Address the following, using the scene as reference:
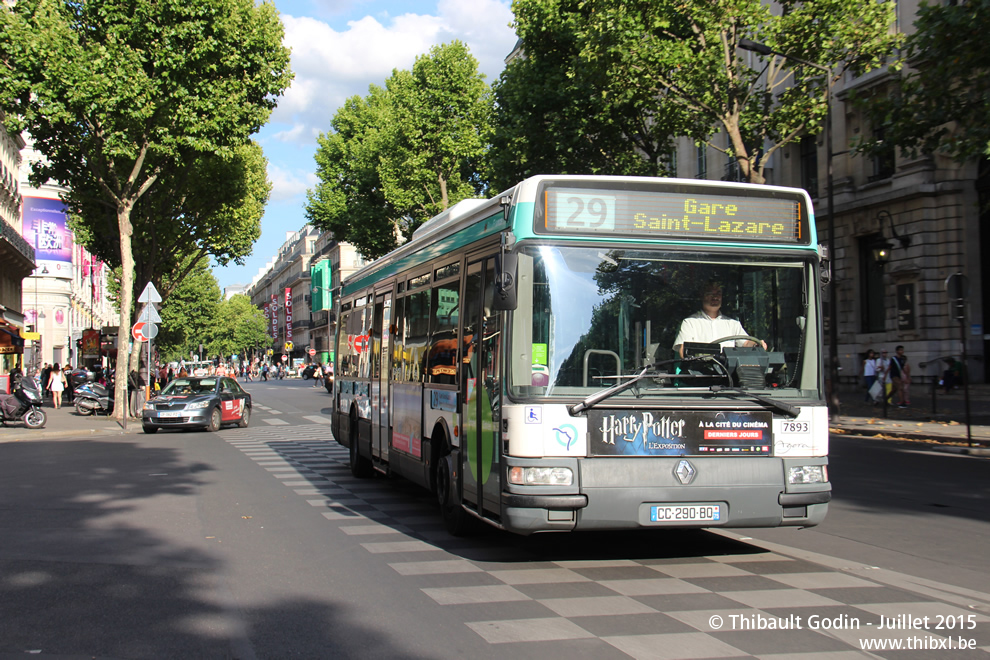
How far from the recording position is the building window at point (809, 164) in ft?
123

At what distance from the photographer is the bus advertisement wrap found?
7133 millimetres

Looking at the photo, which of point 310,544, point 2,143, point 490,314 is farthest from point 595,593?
point 2,143

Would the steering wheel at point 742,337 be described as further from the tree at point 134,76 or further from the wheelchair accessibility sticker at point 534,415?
the tree at point 134,76

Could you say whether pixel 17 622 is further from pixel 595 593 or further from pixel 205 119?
pixel 205 119

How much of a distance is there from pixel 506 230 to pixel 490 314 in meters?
0.75

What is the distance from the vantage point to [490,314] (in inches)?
308

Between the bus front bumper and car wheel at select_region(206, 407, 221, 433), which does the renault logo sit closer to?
the bus front bumper

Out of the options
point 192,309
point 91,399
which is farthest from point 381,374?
point 192,309

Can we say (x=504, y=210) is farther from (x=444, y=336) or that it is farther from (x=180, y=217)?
(x=180, y=217)

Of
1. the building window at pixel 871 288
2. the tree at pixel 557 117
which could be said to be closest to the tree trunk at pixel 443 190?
the tree at pixel 557 117

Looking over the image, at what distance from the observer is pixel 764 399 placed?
735cm

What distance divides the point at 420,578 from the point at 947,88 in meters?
14.2

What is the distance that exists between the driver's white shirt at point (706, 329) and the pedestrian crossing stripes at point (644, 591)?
166cm

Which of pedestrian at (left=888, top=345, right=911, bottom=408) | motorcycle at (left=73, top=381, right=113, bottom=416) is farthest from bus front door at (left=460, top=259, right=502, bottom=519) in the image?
motorcycle at (left=73, top=381, right=113, bottom=416)
